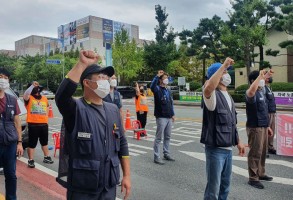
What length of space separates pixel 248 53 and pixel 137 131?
74.8 feet

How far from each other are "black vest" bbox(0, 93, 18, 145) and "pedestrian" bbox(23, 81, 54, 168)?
2270 millimetres

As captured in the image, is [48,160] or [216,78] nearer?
[216,78]

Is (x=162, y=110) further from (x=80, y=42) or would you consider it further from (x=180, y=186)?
(x=80, y=42)

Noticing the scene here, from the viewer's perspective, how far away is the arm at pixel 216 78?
3.42 metres

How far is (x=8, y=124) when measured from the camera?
14.4ft

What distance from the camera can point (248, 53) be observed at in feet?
99.6

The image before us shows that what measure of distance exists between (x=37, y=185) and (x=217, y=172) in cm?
319

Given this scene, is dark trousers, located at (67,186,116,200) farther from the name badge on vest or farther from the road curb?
the road curb

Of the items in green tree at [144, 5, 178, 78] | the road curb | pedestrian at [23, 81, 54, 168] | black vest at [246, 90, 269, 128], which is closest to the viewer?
the road curb

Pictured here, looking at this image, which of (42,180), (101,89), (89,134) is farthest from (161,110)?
(89,134)

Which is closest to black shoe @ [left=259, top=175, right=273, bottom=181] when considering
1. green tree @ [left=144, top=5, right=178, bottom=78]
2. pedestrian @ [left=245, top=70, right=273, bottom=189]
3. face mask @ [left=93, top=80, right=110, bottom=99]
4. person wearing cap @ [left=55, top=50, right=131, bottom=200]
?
pedestrian @ [left=245, top=70, right=273, bottom=189]

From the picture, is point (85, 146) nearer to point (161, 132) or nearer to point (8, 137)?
point (8, 137)

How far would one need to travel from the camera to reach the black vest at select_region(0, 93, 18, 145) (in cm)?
423

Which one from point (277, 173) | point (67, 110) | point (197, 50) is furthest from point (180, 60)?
point (67, 110)
